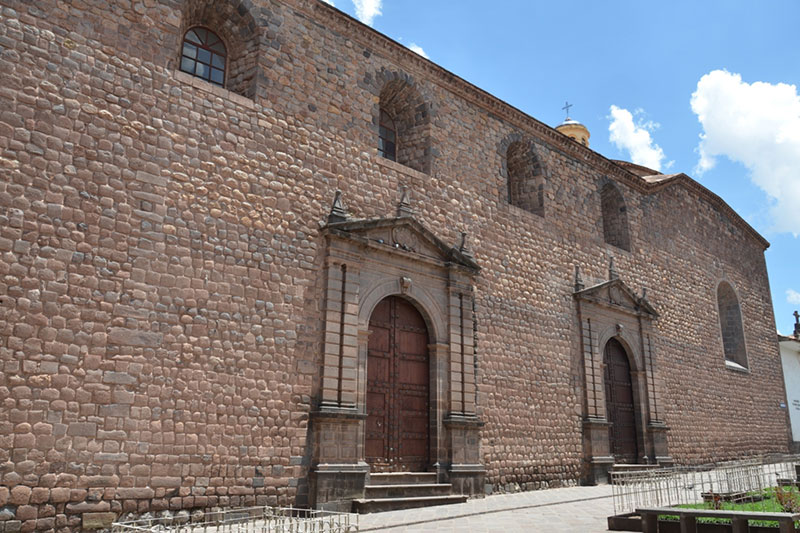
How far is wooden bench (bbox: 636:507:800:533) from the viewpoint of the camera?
5977 millimetres

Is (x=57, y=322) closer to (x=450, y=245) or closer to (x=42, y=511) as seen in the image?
(x=42, y=511)

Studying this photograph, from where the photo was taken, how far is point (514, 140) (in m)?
13.7

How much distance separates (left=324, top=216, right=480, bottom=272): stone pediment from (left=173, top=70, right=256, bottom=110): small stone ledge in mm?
2061

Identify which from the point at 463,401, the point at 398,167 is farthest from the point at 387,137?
the point at 463,401

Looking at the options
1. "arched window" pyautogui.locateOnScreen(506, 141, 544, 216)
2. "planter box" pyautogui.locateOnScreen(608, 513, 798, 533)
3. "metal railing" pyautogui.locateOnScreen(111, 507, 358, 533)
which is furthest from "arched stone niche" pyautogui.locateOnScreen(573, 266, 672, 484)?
"metal railing" pyautogui.locateOnScreen(111, 507, 358, 533)

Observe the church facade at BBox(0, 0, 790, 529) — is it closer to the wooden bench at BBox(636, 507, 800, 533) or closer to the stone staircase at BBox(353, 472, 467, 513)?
the stone staircase at BBox(353, 472, 467, 513)

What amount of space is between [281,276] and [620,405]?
30.4 feet

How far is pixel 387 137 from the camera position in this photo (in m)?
11.9

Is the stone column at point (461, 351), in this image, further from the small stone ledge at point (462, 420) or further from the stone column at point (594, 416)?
the stone column at point (594, 416)

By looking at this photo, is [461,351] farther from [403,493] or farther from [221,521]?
[221,521]

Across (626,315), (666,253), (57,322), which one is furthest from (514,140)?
(57,322)

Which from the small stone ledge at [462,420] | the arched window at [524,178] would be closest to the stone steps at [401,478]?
the small stone ledge at [462,420]

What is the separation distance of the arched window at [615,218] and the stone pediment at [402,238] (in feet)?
20.5

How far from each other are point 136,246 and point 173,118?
71.1 inches
